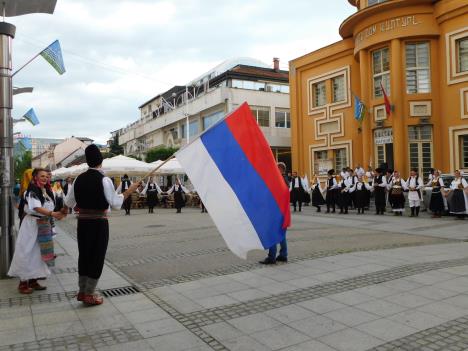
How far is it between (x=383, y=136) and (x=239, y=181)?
16015 millimetres

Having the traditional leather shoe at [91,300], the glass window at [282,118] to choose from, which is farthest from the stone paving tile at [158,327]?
the glass window at [282,118]

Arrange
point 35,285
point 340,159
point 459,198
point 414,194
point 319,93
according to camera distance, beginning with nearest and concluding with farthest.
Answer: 1. point 35,285
2. point 459,198
3. point 414,194
4. point 340,159
5. point 319,93

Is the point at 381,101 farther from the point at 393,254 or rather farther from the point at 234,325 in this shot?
the point at 234,325

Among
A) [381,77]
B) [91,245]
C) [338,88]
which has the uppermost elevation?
[338,88]

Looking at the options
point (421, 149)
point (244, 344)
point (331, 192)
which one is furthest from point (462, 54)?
point (244, 344)

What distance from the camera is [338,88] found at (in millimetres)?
23922

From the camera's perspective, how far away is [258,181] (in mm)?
6102

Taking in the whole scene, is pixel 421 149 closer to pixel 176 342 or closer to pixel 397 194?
pixel 397 194

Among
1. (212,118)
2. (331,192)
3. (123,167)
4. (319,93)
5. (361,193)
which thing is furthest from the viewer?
(212,118)

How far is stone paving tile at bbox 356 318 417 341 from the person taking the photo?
14.1 ft

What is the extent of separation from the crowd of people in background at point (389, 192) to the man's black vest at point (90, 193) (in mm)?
12318

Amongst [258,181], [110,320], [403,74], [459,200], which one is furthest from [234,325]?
[403,74]

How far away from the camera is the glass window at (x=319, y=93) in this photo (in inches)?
979

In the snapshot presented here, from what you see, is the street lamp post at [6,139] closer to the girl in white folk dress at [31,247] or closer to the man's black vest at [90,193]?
the girl in white folk dress at [31,247]
